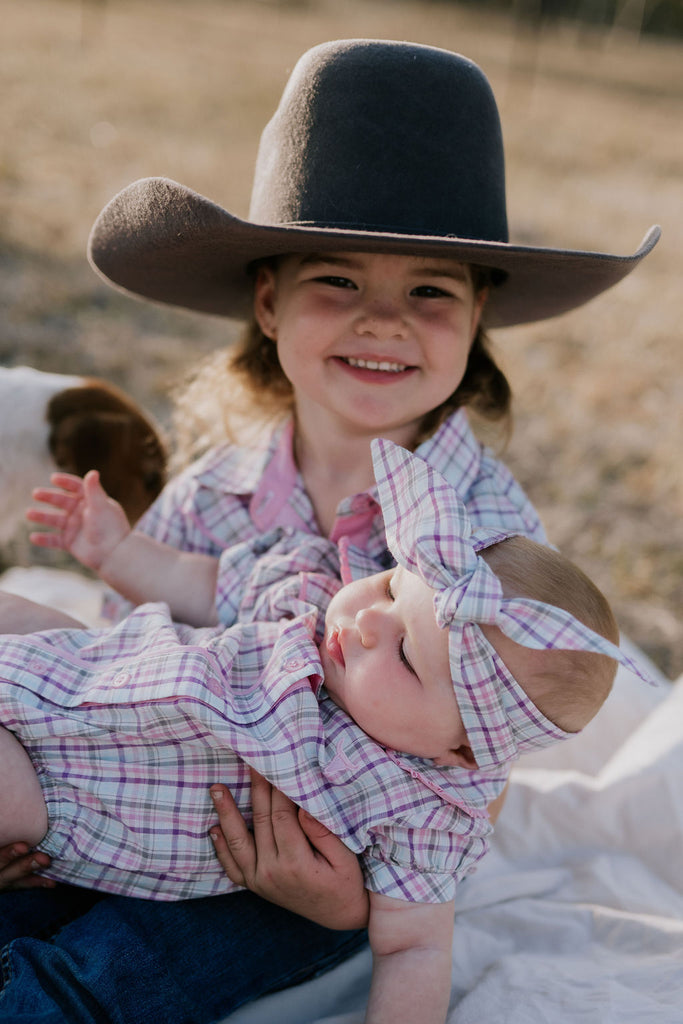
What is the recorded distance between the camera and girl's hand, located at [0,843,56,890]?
1.42 meters

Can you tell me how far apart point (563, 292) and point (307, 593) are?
84cm

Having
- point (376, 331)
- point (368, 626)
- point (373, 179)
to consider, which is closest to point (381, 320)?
point (376, 331)

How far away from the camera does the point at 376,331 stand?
168cm

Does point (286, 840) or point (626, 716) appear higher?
point (286, 840)

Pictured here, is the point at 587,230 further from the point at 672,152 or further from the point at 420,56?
the point at 420,56

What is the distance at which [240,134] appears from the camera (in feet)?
Answer: 28.1

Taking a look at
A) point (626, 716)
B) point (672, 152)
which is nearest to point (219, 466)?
point (626, 716)

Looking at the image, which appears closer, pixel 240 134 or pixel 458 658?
pixel 458 658

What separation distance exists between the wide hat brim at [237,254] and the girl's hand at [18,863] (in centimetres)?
101

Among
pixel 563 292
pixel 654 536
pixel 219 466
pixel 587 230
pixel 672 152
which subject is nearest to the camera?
pixel 563 292

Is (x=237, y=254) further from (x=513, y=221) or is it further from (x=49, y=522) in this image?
(x=513, y=221)

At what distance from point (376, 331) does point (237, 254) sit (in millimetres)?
318

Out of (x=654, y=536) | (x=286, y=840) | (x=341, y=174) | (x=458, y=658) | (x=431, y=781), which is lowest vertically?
(x=654, y=536)

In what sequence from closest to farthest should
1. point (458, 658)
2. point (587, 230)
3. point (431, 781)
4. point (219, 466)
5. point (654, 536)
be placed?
point (458, 658)
point (431, 781)
point (219, 466)
point (654, 536)
point (587, 230)
